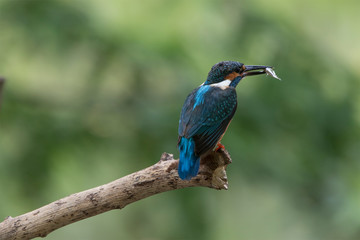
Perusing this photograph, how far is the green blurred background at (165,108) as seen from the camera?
506 centimetres

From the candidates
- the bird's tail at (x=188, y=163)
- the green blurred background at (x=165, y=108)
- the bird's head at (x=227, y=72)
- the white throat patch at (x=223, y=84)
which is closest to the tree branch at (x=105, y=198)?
the bird's tail at (x=188, y=163)

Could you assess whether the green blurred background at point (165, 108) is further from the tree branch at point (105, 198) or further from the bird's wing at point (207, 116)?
the tree branch at point (105, 198)

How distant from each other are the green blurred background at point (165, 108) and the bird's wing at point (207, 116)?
1612 mm

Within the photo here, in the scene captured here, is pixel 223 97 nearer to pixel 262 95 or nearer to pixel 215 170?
pixel 215 170

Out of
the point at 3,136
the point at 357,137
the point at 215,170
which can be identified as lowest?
the point at 215,170

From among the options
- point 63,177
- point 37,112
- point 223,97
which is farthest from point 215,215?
point 223,97

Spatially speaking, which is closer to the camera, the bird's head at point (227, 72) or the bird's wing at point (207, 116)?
the bird's wing at point (207, 116)

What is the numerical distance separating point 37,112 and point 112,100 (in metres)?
0.70

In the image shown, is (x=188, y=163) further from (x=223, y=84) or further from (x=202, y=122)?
(x=223, y=84)

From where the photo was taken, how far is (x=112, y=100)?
538 cm

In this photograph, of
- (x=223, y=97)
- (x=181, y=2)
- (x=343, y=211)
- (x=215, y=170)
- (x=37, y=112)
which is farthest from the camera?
(x=181, y=2)

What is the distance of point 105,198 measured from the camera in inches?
116

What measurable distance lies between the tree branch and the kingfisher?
0.38 feet

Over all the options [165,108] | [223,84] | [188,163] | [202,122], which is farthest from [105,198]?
[165,108]
